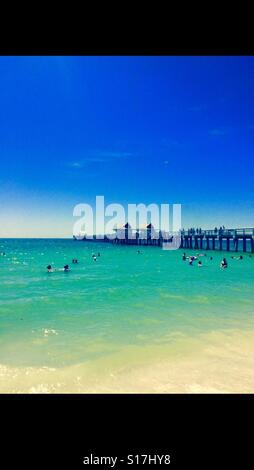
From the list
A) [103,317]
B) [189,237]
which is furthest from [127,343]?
[189,237]

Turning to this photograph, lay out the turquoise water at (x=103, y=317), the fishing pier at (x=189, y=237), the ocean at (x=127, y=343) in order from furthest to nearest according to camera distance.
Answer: the fishing pier at (x=189, y=237) < the turquoise water at (x=103, y=317) < the ocean at (x=127, y=343)

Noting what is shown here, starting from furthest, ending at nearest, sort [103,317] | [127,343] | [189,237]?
[189,237] → [103,317] → [127,343]

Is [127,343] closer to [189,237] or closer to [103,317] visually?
[103,317]

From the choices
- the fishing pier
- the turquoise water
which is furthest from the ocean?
the fishing pier

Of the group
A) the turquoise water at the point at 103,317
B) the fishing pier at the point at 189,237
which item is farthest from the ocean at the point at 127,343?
the fishing pier at the point at 189,237

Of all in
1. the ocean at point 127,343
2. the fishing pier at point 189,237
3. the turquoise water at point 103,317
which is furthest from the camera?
the fishing pier at point 189,237

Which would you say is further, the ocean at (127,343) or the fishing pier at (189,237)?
the fishing pier at (189,237)

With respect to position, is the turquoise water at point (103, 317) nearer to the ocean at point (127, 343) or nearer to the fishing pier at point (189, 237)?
the ocean at point (127, 343)
